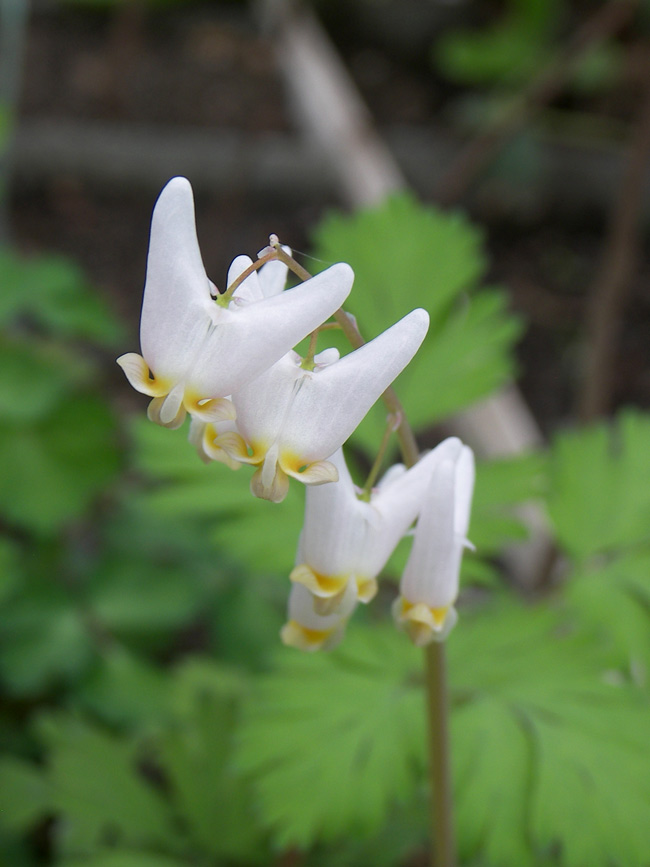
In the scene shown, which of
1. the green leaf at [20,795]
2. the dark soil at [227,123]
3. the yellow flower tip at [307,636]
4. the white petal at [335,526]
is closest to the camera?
the white petal at [335,526]

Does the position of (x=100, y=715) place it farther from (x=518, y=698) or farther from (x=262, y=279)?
(x=262, y=279)

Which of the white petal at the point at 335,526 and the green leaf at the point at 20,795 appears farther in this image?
the green leaf at the point at 20,795

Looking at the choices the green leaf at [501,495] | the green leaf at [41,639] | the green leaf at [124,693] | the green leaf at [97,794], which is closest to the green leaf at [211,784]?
the green leaf at [97,794]

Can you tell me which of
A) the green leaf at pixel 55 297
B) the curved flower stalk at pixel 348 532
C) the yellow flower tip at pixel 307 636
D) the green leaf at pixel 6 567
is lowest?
the green leaf at pixel 6 567

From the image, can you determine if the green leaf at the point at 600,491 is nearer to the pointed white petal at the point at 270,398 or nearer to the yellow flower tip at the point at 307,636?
the yellow flower tip at the point at 307,636

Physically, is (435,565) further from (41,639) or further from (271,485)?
(41,639)

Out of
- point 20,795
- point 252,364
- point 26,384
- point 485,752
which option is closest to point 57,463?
point 26,384
